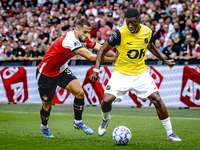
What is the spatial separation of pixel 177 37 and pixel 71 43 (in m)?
7.32

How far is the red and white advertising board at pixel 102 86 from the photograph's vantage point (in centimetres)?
1078

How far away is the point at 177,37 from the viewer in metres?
12.1

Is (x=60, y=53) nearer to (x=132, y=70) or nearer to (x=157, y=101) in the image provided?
(x=132, y=70)

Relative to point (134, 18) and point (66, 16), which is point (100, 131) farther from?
point (66, 16)

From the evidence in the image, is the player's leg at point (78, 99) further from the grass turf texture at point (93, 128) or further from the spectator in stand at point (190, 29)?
the spectator in stand at point (190, 29)

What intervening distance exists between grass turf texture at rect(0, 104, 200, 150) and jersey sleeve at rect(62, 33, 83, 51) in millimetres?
1754

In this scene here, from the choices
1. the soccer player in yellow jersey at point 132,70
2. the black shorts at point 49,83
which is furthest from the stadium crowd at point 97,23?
the black shorts at point 49,83

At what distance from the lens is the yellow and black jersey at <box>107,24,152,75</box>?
5844mm

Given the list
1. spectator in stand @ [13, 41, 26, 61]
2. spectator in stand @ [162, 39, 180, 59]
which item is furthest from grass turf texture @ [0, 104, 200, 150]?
spectator in stand @ [13, 41, 26, 61]

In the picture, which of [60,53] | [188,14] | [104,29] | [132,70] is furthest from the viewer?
[104,29]

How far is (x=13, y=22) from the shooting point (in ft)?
64.0

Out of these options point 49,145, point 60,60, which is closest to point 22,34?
point 60,60

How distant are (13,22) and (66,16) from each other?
459 centimetres

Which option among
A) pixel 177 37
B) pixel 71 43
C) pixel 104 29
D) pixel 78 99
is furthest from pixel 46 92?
pixel 104 29
